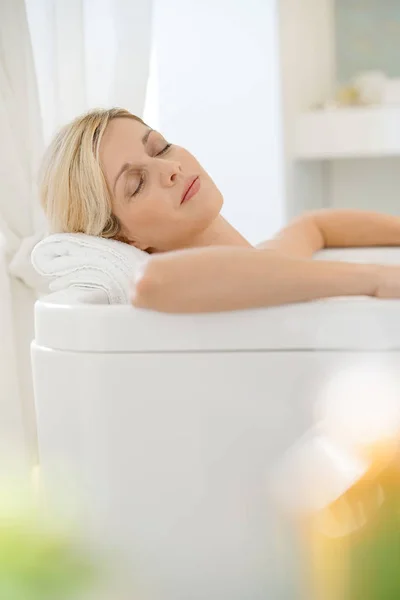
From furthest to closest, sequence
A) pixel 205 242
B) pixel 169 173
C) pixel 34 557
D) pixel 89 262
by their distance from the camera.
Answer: pixel 205 242
pixel 169 173
pixel 89 262
pixel 34 557

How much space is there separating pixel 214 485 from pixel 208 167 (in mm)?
1925

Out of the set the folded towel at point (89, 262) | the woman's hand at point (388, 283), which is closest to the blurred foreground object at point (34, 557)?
the woman's hand at point (388, 283)

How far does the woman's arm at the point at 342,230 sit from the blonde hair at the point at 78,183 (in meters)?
0.61

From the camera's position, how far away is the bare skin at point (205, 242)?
102 cm

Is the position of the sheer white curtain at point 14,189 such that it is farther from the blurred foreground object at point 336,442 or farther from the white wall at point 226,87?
the white wall at point 226,87

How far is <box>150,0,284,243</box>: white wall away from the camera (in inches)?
110

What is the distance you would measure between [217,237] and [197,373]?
588mm

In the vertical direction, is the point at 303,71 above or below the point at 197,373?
above

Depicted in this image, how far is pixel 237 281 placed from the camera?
3.34 ft

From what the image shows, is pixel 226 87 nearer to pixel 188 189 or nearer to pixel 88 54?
pixel 88 54

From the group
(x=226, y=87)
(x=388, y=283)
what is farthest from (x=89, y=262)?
(x=226, y=87)

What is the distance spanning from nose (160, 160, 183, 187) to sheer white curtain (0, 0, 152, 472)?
512mm

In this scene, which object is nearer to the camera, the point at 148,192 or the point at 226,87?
the point at 148,192

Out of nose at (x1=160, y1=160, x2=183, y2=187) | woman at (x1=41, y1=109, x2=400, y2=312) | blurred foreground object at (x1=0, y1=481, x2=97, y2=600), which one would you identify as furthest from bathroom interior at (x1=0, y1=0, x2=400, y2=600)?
nose at (x1=160, y1=160, x2=183, y2=187)
